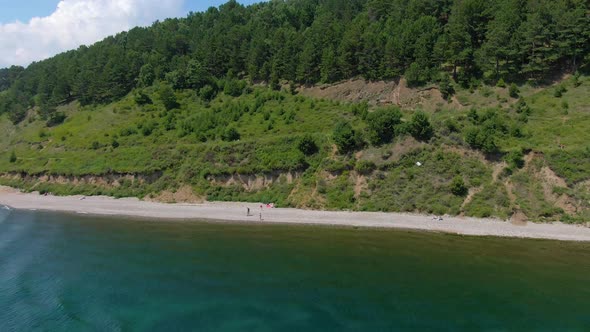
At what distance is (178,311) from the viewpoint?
28.5m

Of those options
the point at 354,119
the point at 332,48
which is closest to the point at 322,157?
the point at 354,119

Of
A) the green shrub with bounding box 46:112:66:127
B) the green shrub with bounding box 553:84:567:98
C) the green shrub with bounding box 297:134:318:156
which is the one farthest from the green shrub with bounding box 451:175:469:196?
the green shrub with bounding box 46:112:66:127

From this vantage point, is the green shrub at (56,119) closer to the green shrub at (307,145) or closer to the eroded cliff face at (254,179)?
the eroded cliff face at (254,179)

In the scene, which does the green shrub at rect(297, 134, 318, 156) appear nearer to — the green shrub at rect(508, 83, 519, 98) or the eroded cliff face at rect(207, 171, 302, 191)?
the eroded cliff face at rect(207, 171, 302, 191)

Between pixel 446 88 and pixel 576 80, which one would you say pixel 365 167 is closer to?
pixel 446 88

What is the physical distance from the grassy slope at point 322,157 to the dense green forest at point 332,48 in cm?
641

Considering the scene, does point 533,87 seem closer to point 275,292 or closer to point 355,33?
point 355,33

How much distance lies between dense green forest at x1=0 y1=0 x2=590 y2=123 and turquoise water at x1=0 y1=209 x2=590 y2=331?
38.7 m

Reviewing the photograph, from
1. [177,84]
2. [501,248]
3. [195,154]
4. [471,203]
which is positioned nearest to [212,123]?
[195,154]

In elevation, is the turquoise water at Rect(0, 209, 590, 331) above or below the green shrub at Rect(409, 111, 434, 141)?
below

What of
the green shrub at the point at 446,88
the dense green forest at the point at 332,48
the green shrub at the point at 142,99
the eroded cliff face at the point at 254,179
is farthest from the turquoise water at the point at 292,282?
the green shrub at the point at 142,99

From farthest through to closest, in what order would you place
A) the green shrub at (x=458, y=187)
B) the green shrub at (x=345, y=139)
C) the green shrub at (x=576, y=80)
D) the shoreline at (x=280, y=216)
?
the green shrub at (x=576, y=80), the green shrub at (x=345, y=139), the green shrub at (x=458, y=187), the shoreline at (x=280, y=216)

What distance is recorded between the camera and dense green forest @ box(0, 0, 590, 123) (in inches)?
2544

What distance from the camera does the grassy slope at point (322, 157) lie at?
47.5 meters
